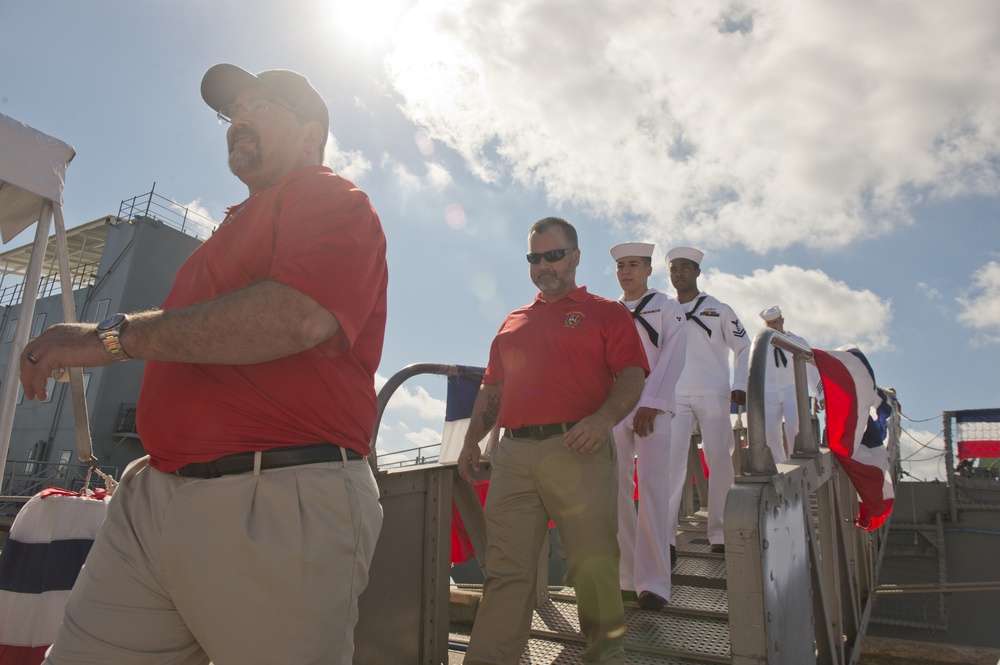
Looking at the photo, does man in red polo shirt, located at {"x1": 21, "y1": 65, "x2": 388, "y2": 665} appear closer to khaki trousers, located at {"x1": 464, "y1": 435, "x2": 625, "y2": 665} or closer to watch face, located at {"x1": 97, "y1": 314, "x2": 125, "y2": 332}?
watch face, located at {"x1": 97, "y1": 314, "x2": 125, "y2": 332}

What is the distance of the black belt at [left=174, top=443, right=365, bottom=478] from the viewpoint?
1.66 m

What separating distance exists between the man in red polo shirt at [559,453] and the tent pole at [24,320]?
2196 millimetres

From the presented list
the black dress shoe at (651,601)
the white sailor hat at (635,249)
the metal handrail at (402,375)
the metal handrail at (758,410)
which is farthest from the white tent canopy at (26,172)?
the black dress shoe at (651,601)

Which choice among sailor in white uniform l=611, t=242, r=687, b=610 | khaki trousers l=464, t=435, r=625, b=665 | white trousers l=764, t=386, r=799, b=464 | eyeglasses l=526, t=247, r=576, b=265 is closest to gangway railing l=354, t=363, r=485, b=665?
khaki trousers l=464, t=435, r=625, b=665

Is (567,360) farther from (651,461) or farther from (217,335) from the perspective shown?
(217,335)

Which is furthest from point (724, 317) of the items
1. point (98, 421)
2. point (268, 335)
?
point (98, 421)

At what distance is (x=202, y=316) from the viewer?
5.17ft

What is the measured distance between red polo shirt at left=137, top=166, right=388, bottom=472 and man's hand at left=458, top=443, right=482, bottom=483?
163cm

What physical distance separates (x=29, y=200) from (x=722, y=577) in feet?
15.9

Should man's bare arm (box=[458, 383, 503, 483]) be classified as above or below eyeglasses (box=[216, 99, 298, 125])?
below

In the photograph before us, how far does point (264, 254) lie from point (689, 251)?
4409 millimetres

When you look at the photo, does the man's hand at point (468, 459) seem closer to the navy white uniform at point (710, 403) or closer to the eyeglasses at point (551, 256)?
the eyeglasses at point (551, 256)

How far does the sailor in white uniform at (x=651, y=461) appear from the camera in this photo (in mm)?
3992

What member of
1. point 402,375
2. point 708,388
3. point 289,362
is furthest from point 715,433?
point 289,362
